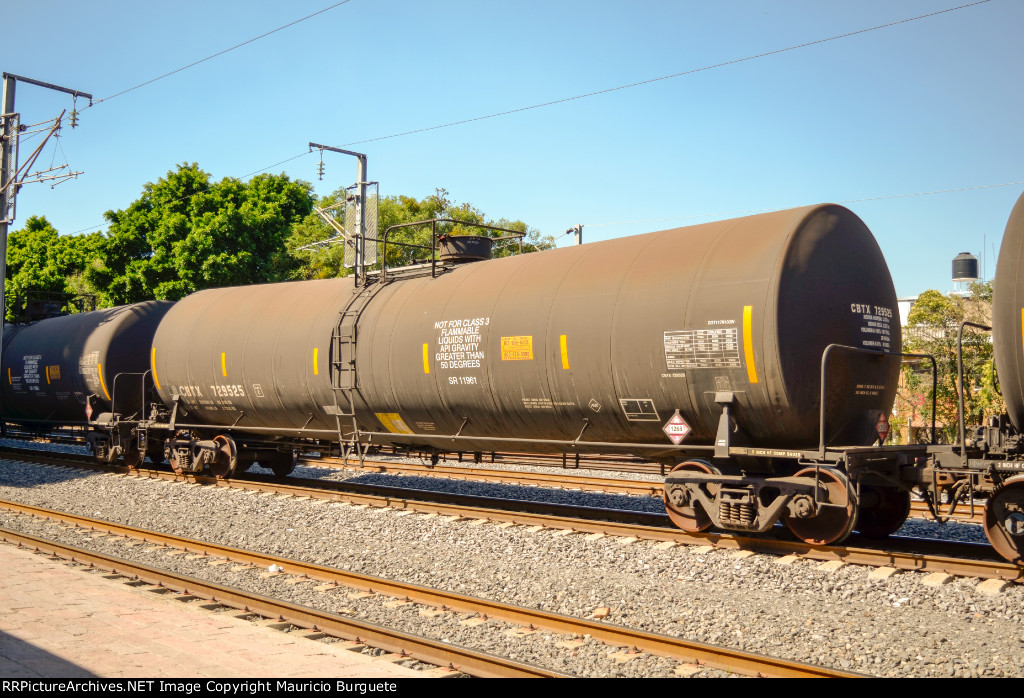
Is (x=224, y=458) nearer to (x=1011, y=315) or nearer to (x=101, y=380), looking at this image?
(x=101, y=380)

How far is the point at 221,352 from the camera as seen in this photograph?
16422mm

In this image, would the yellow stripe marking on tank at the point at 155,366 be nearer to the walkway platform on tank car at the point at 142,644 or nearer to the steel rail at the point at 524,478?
the steel rail at the point at 524,478

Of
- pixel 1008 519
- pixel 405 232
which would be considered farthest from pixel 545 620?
pixel 405 232

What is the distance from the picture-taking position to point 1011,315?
836cm

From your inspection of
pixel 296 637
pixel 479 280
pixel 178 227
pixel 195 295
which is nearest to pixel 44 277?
pixel 178 227

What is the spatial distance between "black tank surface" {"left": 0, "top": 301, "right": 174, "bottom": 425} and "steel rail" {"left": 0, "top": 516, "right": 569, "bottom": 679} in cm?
1019

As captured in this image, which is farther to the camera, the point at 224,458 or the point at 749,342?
the point at 224,458

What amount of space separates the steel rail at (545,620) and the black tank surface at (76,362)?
967 cm

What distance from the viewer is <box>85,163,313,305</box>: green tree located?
137 ft

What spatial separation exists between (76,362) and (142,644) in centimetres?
1630

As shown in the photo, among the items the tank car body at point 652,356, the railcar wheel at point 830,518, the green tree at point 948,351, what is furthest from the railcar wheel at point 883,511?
the green tree at point 948,351

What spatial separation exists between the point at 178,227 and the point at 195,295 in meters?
27.7

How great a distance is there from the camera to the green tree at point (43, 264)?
54.0m
